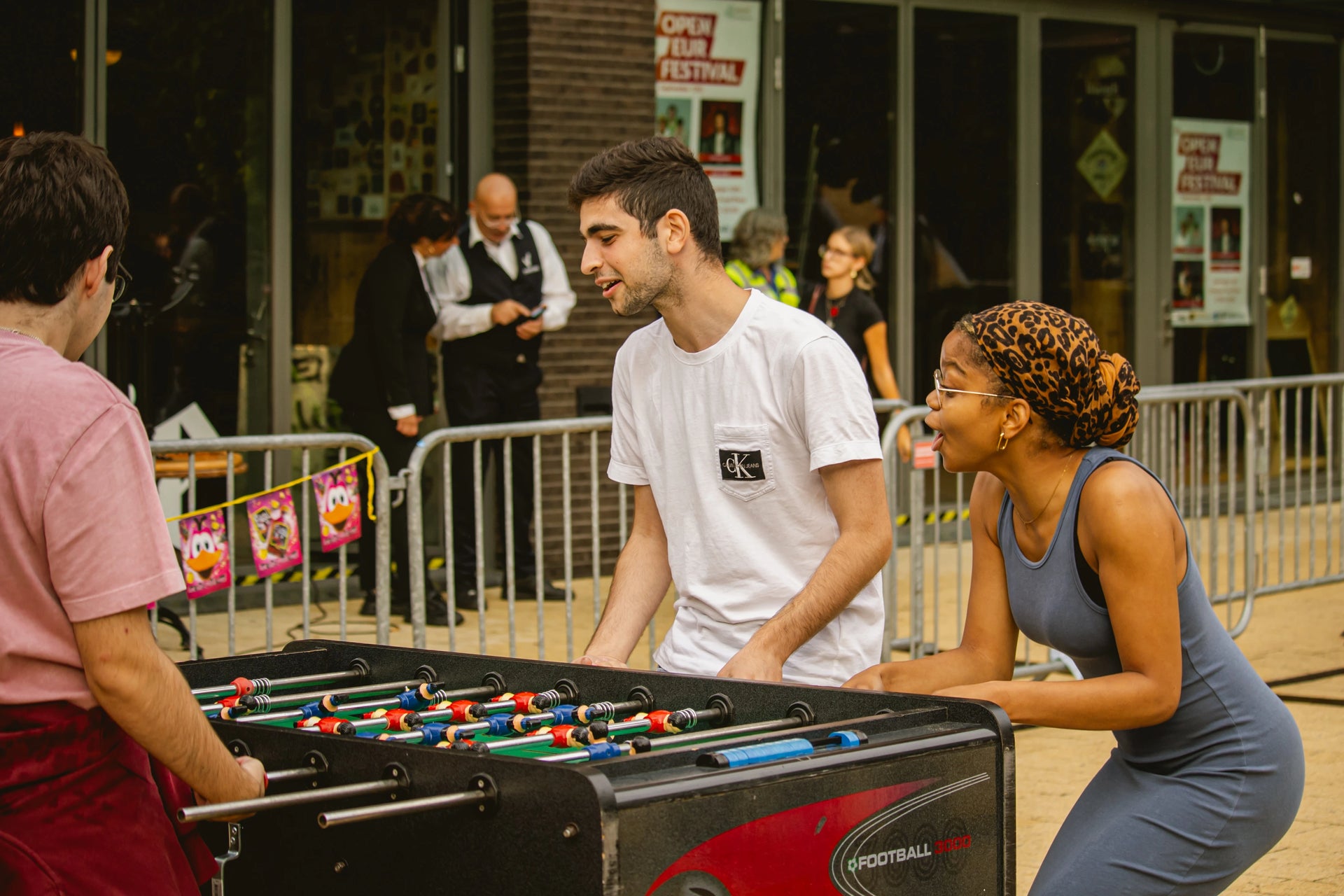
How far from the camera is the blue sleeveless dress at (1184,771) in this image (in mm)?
3260

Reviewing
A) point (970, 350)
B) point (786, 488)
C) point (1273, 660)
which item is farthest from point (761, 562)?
point (1273, 660)

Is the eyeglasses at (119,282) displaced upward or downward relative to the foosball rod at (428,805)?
upward

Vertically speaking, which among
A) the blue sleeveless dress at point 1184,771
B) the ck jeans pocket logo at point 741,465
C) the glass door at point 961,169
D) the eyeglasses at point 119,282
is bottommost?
the blue sleeveless dress at point 1184,771

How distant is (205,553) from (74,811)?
3.47m

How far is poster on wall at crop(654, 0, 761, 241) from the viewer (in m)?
10.8

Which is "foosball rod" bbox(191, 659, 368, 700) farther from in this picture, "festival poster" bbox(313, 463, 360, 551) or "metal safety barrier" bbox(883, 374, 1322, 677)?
"metal safety barrier" bbox(883, 374, 1322, 677)

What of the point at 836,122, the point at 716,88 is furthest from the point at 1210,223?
the point at 716,88

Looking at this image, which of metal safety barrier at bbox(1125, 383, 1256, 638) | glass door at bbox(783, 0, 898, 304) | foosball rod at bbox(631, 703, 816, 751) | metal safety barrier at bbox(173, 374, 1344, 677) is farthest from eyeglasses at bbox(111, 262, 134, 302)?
glass door at bbox(783, 0, 898, 304)

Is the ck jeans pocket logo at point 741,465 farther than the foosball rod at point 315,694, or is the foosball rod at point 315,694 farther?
the ck jeans pocket logo at point 741,465

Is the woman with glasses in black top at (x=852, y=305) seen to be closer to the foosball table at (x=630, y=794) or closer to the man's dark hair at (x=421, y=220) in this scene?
the man's dark hair at (x=421, y=220)

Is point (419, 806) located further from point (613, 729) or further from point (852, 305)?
point (852, 305)

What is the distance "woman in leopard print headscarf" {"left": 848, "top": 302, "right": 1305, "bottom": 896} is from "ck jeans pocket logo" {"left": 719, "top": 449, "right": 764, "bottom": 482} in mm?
495

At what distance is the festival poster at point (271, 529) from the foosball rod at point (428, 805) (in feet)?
12.1

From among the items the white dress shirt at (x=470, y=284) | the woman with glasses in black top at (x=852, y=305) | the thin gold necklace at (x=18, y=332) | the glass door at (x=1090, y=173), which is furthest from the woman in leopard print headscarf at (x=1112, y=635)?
the glass door at (x=1090, y=173)
